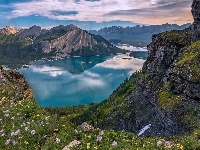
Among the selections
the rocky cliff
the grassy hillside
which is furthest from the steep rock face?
the grassy hillside

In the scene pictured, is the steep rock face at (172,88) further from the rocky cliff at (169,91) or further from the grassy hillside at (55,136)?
the grassy hillside at (55,136)

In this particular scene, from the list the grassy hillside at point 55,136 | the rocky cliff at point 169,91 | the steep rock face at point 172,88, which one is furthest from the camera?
the rocky cliff at point 169,91

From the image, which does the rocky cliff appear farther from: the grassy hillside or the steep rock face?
the grassy hillside

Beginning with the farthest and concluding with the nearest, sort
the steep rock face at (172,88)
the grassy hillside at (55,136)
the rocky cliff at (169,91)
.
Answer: the rocky cliff at (169,91)
the steep rock face at (172,88)
the grassy hillside at (55,136)

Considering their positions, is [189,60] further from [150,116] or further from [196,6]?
[196,6]

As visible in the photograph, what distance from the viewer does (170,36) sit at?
237ft

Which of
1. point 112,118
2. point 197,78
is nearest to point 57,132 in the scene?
point 197,78

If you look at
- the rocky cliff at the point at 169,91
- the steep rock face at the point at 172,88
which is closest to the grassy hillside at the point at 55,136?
the rocky cliff at the point at 169,91

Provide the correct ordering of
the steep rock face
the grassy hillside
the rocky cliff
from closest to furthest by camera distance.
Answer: the grassy hillside
the steep rock face
the rocky cliff

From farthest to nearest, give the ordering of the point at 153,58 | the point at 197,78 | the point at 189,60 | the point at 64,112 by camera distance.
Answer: the point at 64,112 < the point at 153,58 < the point at 189,60 < the point at 197,78

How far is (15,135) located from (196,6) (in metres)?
65.3

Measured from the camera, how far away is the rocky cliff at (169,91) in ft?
144

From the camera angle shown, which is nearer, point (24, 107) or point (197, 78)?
point (24, 107)

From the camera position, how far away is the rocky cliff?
43.8 m
